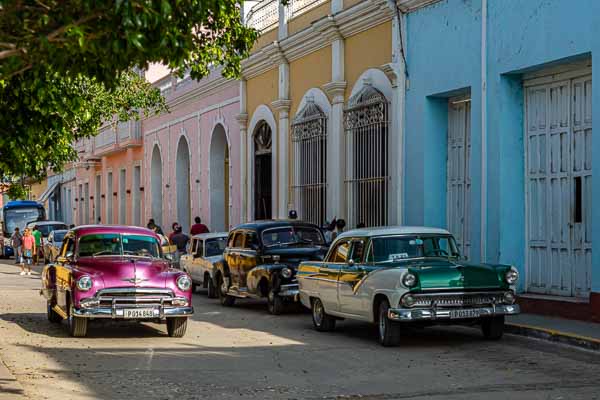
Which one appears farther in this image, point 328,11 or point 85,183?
point 85,183

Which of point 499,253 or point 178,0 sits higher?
point 178,0

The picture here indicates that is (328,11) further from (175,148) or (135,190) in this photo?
(135,190)

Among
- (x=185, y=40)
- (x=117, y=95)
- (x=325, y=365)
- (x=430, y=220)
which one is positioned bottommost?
(x=325, y=365)

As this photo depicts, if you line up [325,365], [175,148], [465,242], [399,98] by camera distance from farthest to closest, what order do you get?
[175,148] → [399,98] → [465,242] → [325,365]

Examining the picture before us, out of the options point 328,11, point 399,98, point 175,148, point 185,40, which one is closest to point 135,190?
point 175,148

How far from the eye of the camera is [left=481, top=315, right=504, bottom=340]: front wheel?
13.6 m

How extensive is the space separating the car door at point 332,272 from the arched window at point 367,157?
7222mm

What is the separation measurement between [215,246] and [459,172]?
613 centimetres

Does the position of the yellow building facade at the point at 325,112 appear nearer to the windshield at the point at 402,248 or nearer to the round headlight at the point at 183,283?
the windshield at the point at 402,248

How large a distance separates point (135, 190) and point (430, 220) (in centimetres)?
2675

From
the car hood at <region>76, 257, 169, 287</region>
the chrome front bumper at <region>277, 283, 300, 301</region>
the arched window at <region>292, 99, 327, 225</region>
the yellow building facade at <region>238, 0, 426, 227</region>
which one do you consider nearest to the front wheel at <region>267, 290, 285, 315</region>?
the chrome front bumper at <region>277, 283, 300, 301</region>

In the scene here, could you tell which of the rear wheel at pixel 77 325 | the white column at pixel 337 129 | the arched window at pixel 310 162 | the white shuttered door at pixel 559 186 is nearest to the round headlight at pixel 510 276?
the white shuttered door at pixel 559 186

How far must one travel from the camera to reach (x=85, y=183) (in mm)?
57062

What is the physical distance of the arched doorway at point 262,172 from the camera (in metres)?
29.6
